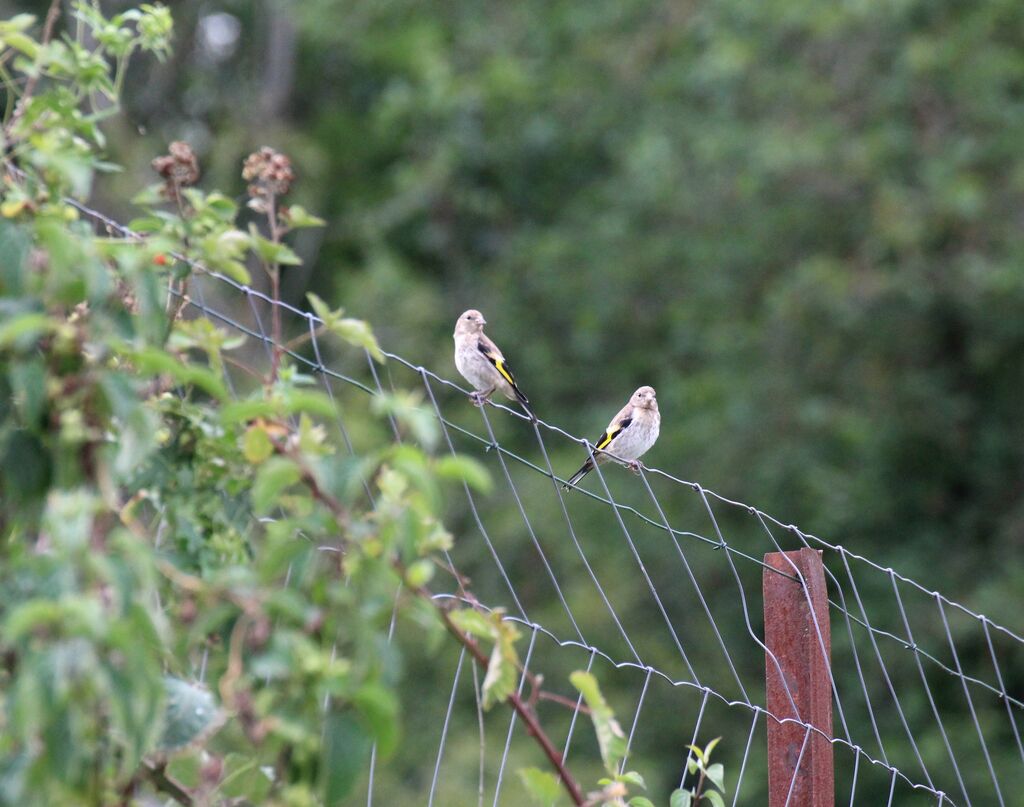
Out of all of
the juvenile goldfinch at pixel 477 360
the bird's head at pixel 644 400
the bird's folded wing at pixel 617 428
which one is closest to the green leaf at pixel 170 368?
the juvenile goldfinch at pixel 477 360

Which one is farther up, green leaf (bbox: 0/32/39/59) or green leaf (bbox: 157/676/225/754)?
green leaf (bbox: 0/32/39/59)

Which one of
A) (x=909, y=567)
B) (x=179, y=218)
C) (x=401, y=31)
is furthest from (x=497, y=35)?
(x=179, y=218)

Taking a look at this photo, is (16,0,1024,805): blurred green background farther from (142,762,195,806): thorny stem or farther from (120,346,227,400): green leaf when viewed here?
(120,346,227,400): green leaf

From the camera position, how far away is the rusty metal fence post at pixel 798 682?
16.3 ft

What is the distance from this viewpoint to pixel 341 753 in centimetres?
229

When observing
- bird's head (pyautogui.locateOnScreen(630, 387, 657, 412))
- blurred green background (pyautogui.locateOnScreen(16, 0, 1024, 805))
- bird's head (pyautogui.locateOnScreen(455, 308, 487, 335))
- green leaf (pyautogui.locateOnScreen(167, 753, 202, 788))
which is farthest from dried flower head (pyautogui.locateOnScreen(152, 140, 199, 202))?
blurred green background (pyautogui.locateOnScreen(16, 0, 1024, 805))

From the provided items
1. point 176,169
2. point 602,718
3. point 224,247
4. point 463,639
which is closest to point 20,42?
point 176,169

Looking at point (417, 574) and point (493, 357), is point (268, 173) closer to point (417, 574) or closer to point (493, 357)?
point (417, 574)

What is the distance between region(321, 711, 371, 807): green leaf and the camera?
7.52 ft

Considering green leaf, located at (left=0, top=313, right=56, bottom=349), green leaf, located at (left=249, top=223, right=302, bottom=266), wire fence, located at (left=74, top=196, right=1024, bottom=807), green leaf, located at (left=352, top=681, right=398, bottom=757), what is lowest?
green leaf, located at (left=352, top=681, right=398, bottom=757)

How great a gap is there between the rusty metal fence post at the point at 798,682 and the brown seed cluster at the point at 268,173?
244 cm

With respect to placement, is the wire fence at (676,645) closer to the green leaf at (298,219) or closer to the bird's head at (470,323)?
the bird's head at (470,323)

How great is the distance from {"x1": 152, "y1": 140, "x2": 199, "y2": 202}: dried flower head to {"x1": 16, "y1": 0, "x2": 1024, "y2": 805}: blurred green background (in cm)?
1315

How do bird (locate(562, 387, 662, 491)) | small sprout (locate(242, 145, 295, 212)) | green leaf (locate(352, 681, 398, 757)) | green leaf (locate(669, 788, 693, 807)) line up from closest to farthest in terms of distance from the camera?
green leaf (locate(352, 681, 398, 757))
small sprout (locate(242, 145, 295, 212))
green leaf (locate(669, 788, 693, 807))
bird (locate(562, 387, 662, 491))
